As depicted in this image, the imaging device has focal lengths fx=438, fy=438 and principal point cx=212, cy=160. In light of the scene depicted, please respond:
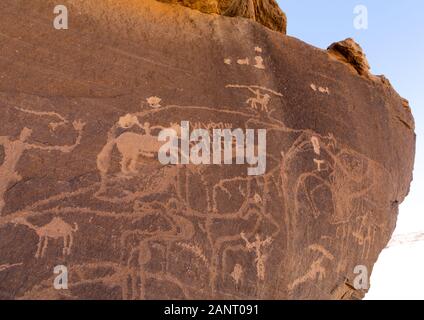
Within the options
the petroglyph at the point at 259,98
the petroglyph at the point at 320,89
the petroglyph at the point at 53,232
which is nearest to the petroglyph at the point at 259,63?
the petroglyph at the point at 259,98

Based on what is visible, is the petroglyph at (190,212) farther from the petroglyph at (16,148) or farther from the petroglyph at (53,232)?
the petroglyph at (16,148)

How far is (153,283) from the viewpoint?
2818 mm

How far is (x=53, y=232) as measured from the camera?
267 centimetres

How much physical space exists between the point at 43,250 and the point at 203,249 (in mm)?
1035

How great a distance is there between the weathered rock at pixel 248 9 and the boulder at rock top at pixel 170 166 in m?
0.19

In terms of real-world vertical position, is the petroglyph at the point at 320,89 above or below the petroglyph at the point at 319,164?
above

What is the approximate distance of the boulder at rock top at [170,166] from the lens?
274 cm

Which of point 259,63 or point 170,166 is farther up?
point 259,63

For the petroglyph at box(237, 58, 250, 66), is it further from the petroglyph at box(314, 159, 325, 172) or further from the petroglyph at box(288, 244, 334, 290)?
the petroglyph at box(288, 244, 334, 290)

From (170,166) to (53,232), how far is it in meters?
0.91

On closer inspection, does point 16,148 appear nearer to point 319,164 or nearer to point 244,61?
point 244,61

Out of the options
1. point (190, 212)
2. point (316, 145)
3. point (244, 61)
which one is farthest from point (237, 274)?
point (244, 61)
